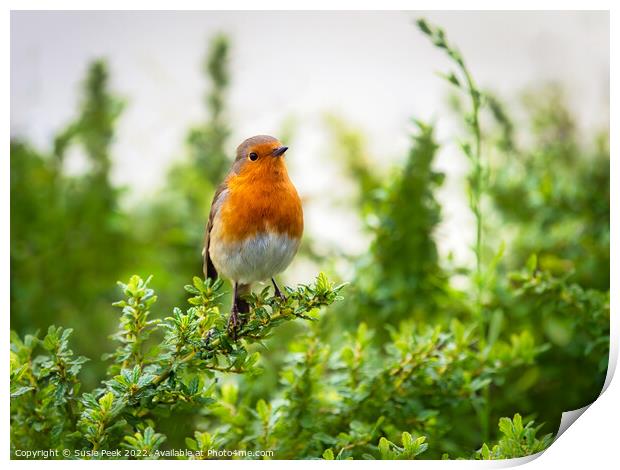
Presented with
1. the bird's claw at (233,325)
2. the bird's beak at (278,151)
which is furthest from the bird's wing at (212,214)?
the bird's claw at (233,325)

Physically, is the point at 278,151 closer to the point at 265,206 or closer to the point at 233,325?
the point at 265,206

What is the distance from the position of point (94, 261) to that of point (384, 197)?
105cm

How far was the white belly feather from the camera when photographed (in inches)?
76.1

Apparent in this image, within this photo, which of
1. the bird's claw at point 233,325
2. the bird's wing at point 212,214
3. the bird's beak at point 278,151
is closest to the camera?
the bird's claw at point 233,325

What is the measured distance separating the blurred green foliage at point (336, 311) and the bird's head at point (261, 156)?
0.32m

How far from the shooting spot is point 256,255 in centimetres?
195

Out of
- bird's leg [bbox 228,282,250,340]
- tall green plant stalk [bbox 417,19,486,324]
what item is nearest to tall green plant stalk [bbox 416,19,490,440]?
tall green plant stalk [bbox 417,19,486,324]

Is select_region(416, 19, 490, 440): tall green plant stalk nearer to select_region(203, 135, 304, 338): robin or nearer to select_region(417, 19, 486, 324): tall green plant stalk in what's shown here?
select_region(417, 19, 486, 324): tall green plant stalk

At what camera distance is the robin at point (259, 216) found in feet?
6.33

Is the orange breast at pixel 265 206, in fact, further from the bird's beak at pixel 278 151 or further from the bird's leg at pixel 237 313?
the bird's leg at pixel 237 313

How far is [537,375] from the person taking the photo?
2.48 metres

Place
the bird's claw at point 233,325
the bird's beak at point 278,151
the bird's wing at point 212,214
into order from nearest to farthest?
the bird's claw at point 233,325 → the bird's beak at point 278,151 → the bird's wing at point 212,214

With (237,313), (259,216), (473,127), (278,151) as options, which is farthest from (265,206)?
(473,127)

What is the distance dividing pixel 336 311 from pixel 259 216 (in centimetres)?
68
